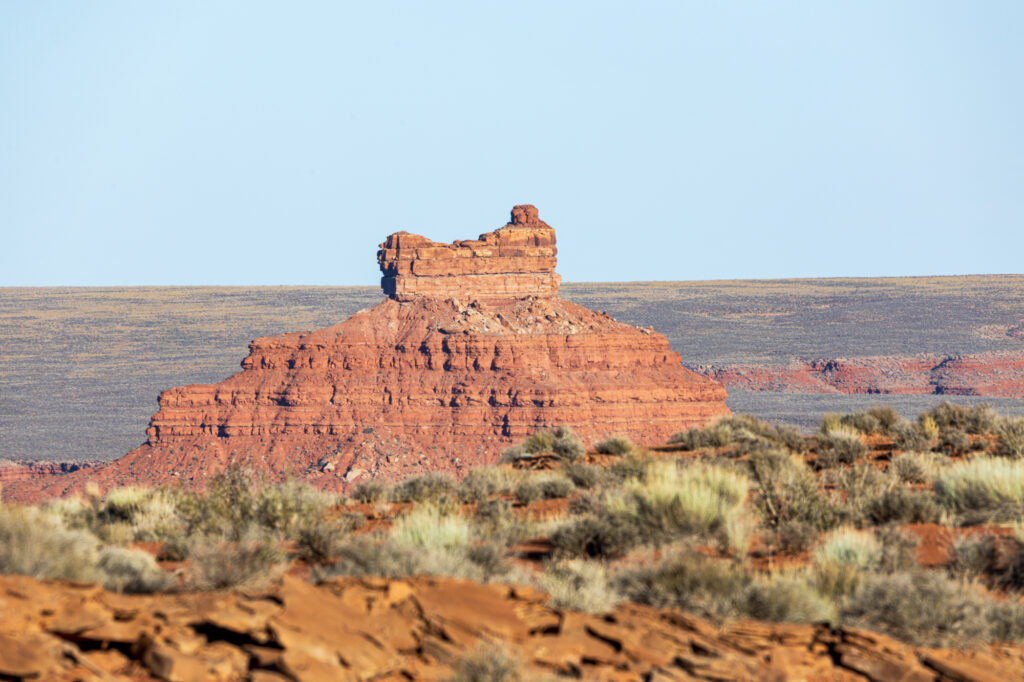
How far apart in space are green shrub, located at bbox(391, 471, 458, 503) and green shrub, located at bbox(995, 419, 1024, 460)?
814cm

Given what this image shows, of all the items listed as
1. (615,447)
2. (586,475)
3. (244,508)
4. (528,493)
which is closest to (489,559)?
(244,508)

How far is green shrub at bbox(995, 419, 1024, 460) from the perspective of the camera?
2059 centimetres

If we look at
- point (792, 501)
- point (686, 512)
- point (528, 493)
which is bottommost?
point (528, 493)

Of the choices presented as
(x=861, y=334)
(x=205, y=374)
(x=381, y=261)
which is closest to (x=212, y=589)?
(x=381, y=261)

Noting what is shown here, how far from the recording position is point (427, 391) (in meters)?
84.8

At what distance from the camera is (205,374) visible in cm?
13525

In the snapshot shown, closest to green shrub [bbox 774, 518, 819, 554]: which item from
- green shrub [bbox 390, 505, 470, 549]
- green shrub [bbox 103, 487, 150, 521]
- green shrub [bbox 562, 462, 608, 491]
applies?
green shrub [bbox 390, 505, 470, 549]

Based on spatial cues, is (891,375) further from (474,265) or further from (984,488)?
(984,488)

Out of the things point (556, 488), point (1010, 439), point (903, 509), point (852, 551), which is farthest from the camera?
point (1010, 439)

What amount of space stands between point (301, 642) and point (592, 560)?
14.8ft

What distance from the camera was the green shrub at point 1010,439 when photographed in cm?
2059

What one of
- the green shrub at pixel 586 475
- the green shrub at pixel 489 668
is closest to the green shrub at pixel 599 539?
the green shrub at pixel 489 668

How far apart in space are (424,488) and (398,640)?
1059 cm

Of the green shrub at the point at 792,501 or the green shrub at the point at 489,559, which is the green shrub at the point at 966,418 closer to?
the green shrub at the point at 792,501
